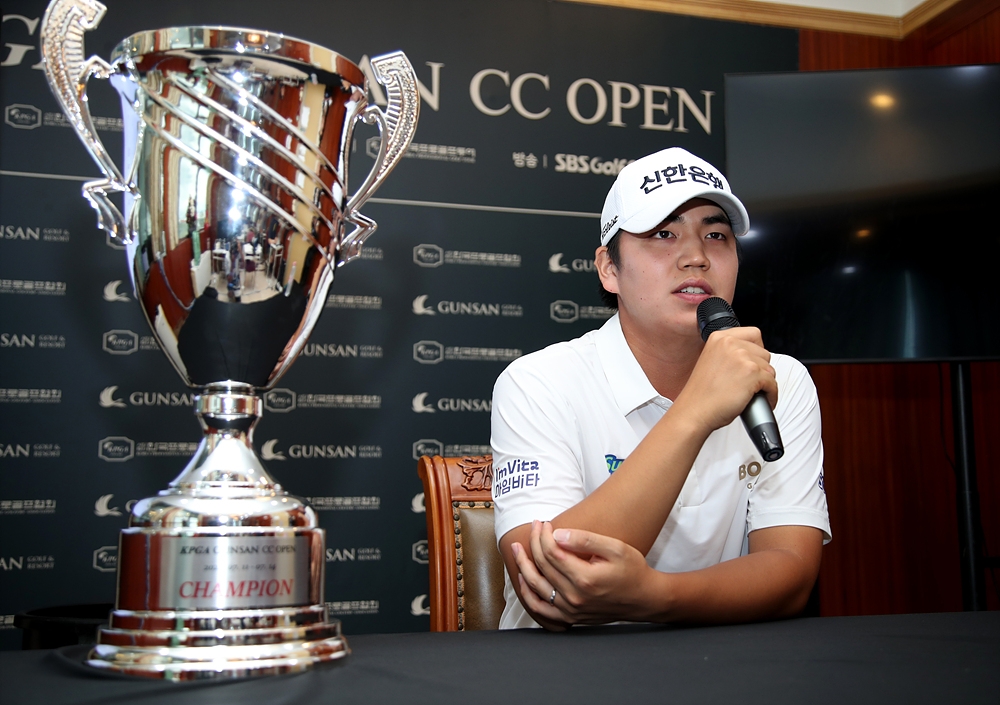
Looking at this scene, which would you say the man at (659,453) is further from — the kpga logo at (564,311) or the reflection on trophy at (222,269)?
the kpga logo at (564,311)

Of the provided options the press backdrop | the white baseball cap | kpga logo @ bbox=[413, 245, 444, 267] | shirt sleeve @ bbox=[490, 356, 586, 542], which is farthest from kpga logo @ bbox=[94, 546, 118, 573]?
the white baseball cap

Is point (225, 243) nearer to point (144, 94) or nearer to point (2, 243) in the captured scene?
point (144, 94)

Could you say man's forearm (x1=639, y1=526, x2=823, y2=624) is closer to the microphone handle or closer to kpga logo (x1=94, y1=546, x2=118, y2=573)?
the microphone handle

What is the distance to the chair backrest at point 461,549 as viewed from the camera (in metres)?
1.54

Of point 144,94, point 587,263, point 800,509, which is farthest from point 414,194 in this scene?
point 144,94

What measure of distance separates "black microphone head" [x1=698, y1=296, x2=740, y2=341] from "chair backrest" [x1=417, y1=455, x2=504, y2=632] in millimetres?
521

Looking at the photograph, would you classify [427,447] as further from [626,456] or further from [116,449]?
[626,456]

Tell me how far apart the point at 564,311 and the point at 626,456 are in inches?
68.2

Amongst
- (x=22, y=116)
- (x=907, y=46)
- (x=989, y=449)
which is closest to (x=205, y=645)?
(x=22, y=116)

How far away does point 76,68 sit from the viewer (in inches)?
28.3

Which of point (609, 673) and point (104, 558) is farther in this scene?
point (104, 558)

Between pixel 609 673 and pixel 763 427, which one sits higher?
pixel 763 427

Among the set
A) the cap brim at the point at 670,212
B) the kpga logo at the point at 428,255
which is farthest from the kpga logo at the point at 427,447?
the cap brim at the point at 670,212

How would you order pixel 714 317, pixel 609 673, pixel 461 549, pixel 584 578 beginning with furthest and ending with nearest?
pixel 461 549 < pixel 714 317 < pixel 584 578 < pixel 609 673
